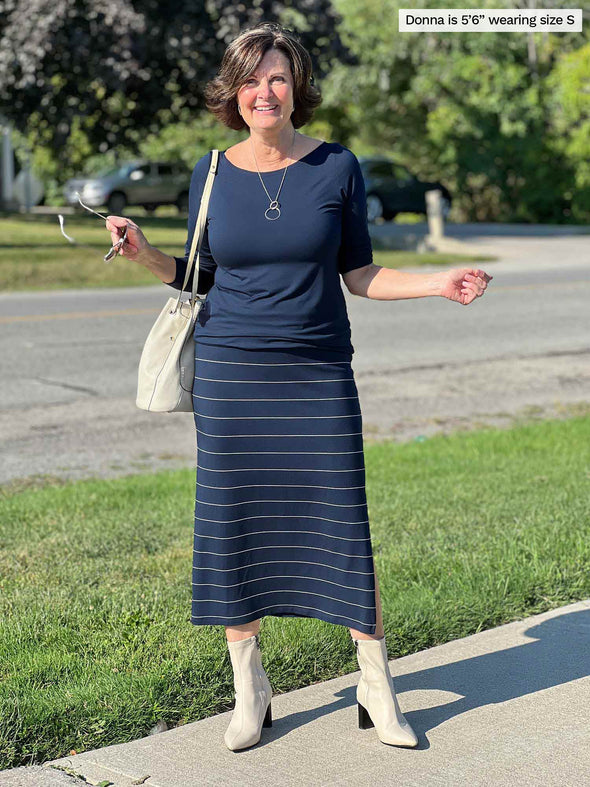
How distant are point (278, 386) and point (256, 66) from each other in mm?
885

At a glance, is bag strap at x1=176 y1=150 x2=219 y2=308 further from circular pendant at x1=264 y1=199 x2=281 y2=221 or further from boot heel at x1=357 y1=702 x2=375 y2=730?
boot heel at x1=357 y1=702 x2=375 y2=730

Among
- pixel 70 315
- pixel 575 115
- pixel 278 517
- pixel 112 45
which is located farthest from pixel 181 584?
pixel 575 115

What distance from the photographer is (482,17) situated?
150 inches

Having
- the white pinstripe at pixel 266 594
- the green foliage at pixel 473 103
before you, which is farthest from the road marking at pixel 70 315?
the green foliage at pixel 473 103

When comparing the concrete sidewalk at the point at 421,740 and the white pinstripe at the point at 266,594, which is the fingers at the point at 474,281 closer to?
the white pinstripe at the point at 266,594

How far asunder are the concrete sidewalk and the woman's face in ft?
5.59

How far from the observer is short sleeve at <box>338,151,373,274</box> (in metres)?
3.44

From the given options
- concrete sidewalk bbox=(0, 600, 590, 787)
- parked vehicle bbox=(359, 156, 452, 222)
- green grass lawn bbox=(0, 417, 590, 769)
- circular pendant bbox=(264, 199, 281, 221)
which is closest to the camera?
concrete sidewalk bbox=(0, 600, 590, 787)

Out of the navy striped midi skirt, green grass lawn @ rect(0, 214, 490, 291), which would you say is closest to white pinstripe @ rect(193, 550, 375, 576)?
the navy striped midi skirt

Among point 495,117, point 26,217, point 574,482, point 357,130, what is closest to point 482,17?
point 574,482

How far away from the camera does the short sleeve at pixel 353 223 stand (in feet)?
11.3

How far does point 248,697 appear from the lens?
3.46 m

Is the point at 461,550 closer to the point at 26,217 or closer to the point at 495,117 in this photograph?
the point at 26,217

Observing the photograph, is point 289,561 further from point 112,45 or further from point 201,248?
point 112,45
